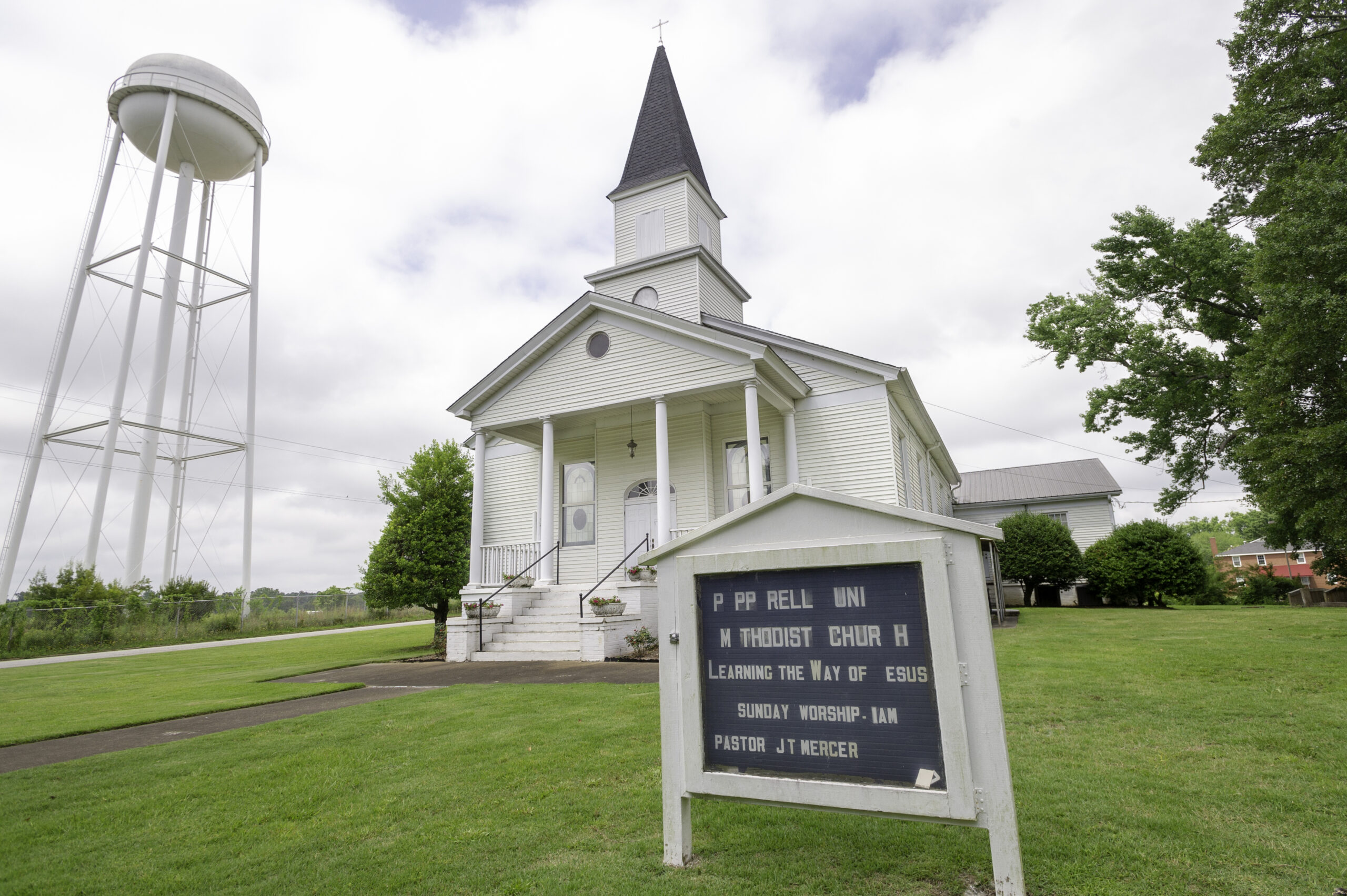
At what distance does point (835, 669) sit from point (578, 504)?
14683 millimetres

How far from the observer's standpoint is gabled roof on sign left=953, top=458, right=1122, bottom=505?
3127 centimetres

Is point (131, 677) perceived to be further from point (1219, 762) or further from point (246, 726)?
point (1219, 762)

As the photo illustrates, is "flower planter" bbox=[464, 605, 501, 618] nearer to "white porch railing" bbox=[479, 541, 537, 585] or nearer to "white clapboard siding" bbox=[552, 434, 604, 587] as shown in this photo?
"white porch railing" bbox=[479, 541, 537, 585]

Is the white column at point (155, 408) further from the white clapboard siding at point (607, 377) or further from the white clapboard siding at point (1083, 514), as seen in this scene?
the white clapboard siding at point (1083, 514)

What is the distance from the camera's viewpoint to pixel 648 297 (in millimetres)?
19062

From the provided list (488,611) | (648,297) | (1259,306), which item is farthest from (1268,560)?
(488,611)

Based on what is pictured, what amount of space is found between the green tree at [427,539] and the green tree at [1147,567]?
65.8 feet

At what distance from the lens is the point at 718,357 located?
13.9m

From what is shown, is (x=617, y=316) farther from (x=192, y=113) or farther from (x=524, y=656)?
(x=192, y=113)

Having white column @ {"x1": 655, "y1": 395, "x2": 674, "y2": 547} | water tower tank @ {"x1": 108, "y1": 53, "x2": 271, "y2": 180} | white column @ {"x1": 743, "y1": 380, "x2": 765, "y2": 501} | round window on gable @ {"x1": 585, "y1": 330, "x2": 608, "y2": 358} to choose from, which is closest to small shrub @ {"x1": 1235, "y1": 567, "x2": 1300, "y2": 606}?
white column @ {"x1": 743, "y1": 380, "x2": 765, "y2": 501}

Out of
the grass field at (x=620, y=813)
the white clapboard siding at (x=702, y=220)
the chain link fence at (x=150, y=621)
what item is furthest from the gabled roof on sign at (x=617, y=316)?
the grass field at (x=620, y=813)

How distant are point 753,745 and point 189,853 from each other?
10.4 feet

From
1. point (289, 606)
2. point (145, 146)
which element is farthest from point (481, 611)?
point (145, 146)

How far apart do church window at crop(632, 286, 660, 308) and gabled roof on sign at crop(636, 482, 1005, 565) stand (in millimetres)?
15738
